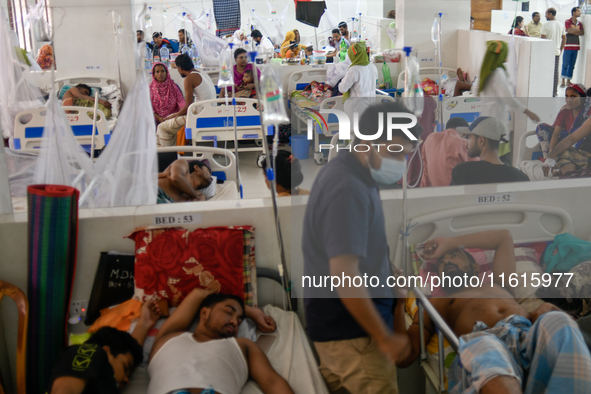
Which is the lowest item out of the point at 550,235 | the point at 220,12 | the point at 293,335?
the point at 293,335

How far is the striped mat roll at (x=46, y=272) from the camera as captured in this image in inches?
77.0

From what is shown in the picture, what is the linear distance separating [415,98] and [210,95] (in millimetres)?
3358

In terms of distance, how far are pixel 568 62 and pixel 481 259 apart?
7525mm

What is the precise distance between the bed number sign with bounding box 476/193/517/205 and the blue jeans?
7150 mm

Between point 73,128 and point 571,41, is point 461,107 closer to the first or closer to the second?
point 73,128

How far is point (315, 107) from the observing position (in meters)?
5.32

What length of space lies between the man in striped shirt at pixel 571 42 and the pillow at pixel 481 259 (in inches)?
276

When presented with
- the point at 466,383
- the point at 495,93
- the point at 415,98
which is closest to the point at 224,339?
the point at 466,383

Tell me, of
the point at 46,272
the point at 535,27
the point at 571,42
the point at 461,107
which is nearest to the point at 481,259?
the point at 46,272

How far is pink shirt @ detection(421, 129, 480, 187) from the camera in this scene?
3.16 m

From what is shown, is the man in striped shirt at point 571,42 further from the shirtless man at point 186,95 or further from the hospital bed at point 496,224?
the hospital bed at point 496,224

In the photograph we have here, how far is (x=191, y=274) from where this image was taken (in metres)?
2.10

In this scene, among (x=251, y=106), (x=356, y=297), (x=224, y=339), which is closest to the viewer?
(x=356, y=297)

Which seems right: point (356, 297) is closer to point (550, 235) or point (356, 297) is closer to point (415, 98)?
point (415, 98)
